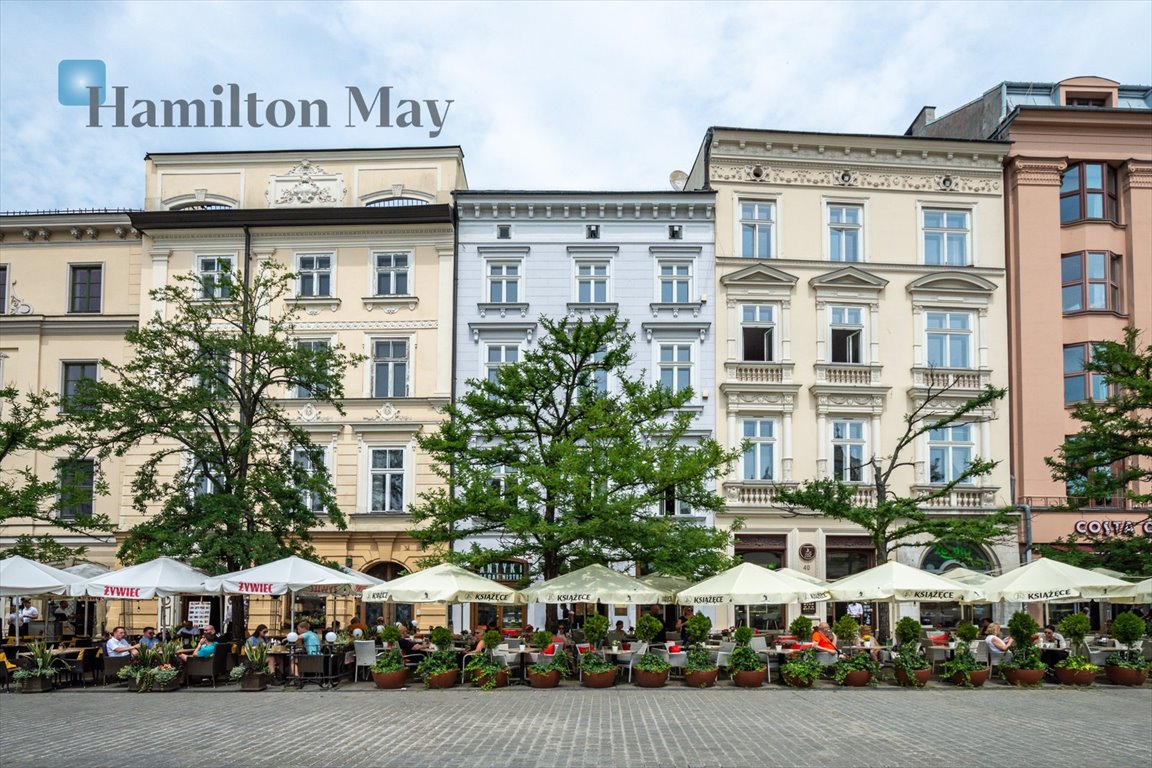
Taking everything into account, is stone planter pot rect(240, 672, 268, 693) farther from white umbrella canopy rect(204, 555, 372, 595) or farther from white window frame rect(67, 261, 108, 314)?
white window frame rect(67, 261, 108, 314)

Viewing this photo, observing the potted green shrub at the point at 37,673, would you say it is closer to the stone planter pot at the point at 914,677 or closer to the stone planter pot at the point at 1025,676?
the stone planter pot at the point at 914,677

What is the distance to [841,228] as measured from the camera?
38156 millimetres

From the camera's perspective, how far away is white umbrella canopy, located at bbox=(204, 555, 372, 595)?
2412 centimetres

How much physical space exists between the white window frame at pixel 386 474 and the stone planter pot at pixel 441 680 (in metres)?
13.4

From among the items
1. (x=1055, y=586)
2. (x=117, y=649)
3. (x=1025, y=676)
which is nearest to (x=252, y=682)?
(x=117, y=649)

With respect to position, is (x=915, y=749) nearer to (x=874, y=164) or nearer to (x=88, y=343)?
(x=874, y=164)

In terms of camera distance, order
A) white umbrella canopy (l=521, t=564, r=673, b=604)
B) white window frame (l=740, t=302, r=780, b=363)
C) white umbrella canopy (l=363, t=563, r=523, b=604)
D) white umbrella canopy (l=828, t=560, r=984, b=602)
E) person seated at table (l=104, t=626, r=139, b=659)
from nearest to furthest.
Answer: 1. white umbrella canopy (l=363, t=563, r=523, b=604)
2. person seated at table (l=104, t=626, r=139, b=659)
3. white umbrella canopy (l=521, t=564, r=673, b=604)
4. white umbrella canopy (l=828, t=560, r=984, b=602)
5. white window frame (l=740, t=302, r=780, b=363)

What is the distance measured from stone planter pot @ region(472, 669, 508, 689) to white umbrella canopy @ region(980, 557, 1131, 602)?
419 inches

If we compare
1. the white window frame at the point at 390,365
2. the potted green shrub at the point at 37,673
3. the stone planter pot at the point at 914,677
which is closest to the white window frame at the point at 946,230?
the white window frame at the point at 390,365

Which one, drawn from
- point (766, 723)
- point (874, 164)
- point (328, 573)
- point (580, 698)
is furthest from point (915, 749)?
point (874, 164)

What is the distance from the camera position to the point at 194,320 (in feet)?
94.5

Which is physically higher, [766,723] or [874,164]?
[874,164]

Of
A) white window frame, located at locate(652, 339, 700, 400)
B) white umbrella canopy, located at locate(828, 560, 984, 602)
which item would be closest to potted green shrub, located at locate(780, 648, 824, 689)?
white umbrella canopy, located at locate(828, 560, 984, 602)

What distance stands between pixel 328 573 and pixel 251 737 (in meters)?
8.78
